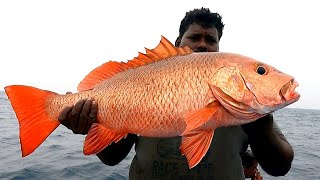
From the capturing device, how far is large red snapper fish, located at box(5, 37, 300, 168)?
6.97ft

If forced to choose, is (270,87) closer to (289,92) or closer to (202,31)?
(289,92)

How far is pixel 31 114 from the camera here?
2.82 meters

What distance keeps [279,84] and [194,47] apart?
2.09 m

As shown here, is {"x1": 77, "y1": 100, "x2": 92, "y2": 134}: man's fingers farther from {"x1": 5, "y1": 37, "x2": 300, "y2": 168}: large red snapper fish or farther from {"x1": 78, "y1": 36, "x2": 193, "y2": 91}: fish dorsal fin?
{"x1": 78, "y1": 36, "x2": 193, "y2": 91}: fish dorsal fin

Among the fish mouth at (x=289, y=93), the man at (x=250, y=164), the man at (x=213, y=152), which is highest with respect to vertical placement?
the fish mouth at (x=289, y=93)

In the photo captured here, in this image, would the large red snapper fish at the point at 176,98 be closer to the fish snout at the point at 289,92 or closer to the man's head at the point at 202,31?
the fish snout at the point at 289,92

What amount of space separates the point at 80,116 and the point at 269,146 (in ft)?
6.06

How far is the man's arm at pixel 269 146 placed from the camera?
9.38 feet

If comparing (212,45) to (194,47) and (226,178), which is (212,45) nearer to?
(194,47)

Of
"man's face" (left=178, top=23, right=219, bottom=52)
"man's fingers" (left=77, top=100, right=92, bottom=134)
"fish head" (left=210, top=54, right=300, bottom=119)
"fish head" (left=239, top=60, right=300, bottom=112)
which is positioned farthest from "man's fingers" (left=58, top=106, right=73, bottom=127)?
"man's face" (left=178, top=23, right=219, bottom=52)

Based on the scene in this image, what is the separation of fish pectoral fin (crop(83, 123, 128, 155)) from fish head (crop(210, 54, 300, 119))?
0.91 m

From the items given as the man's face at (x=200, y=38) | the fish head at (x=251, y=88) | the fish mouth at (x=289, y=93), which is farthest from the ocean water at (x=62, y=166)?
the fish mouth at (x=289, y=93)

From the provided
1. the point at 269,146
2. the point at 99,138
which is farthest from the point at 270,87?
the point at 99,138

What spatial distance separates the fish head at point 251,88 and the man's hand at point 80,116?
1.08 metres
